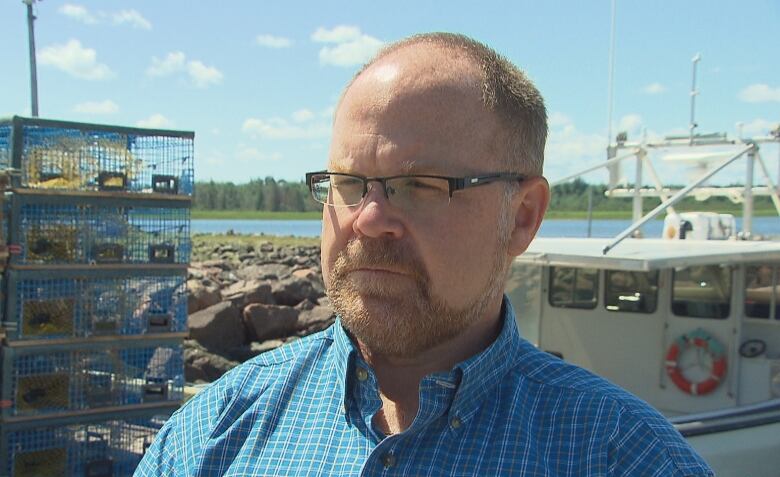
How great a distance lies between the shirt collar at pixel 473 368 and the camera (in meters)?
1.68

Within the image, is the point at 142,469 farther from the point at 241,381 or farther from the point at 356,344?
the point at 356,344

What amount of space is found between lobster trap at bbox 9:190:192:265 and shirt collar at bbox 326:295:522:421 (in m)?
4.54

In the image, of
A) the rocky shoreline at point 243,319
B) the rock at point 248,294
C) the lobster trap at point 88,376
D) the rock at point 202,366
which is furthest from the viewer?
the rock at point 248,294

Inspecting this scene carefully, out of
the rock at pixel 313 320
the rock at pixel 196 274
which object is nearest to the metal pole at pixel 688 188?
the rock at pixel 313 320

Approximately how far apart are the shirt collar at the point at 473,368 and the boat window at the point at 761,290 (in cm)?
668

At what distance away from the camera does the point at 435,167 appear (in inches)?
66.6

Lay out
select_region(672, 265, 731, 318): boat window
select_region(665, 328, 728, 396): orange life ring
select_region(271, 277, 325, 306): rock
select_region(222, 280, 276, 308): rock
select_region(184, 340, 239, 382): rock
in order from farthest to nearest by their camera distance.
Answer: select_region(271, 277, 325, 306): rock < select_region(222, 280, 276, 308): rock < select_region(184, 340, 239, 382): rock < select_region(672, 265, 731, 318): boat window < select_region(665, 328, 728, 396): orange life ring

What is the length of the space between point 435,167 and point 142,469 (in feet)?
3.12

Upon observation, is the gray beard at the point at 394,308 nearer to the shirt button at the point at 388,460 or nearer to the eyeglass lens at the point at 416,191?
the eyeglass lens at the point at 416,191

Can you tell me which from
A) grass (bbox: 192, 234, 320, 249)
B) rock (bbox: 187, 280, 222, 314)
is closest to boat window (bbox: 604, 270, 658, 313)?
rock (bbox: 187, 280, 222, 314)

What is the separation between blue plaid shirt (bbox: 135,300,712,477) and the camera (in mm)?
1603

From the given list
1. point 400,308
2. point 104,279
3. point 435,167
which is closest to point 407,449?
point 400,308

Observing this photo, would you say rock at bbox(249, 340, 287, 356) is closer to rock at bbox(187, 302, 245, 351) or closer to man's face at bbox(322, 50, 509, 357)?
rock at bbox(187, 302, 245, 351)

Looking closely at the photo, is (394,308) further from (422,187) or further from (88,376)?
(88,376)
